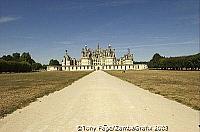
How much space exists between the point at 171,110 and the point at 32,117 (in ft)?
16.8

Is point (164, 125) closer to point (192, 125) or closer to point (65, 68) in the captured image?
point (192, 125)

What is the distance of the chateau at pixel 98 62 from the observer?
177 m

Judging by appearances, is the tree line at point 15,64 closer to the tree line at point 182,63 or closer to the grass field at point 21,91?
the tree line at point 182,63

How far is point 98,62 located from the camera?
18062 cm

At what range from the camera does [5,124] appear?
881cm

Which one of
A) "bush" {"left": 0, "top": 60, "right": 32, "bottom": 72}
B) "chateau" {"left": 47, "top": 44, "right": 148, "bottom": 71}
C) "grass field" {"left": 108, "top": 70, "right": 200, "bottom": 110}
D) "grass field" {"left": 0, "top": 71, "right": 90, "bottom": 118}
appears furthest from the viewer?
"chateau" {"left": 47, "top": 44, "right": 148, "bottom": 71}

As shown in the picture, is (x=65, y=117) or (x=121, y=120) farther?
(x=65, y=117)

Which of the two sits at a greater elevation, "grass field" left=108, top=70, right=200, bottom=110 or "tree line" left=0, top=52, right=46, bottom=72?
"tree line" left=0, top=52, right=46, bottom=72

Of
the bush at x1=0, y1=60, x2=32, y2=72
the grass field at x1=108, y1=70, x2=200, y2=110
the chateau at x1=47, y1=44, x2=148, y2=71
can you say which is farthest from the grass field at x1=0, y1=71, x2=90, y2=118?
the chateau at x1=47, y1=44, x2=148, y2=71

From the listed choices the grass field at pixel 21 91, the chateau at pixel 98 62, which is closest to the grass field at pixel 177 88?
the grass field at pixel 21 91

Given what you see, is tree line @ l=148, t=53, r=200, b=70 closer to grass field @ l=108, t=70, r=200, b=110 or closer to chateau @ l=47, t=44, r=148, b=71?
chateau @ l=47, t=44, r=148, b=71

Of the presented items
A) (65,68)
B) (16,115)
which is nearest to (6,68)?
(65,68)

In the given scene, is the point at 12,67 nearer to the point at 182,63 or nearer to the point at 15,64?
the point at 15,64

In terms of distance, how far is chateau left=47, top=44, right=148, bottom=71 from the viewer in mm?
176750
